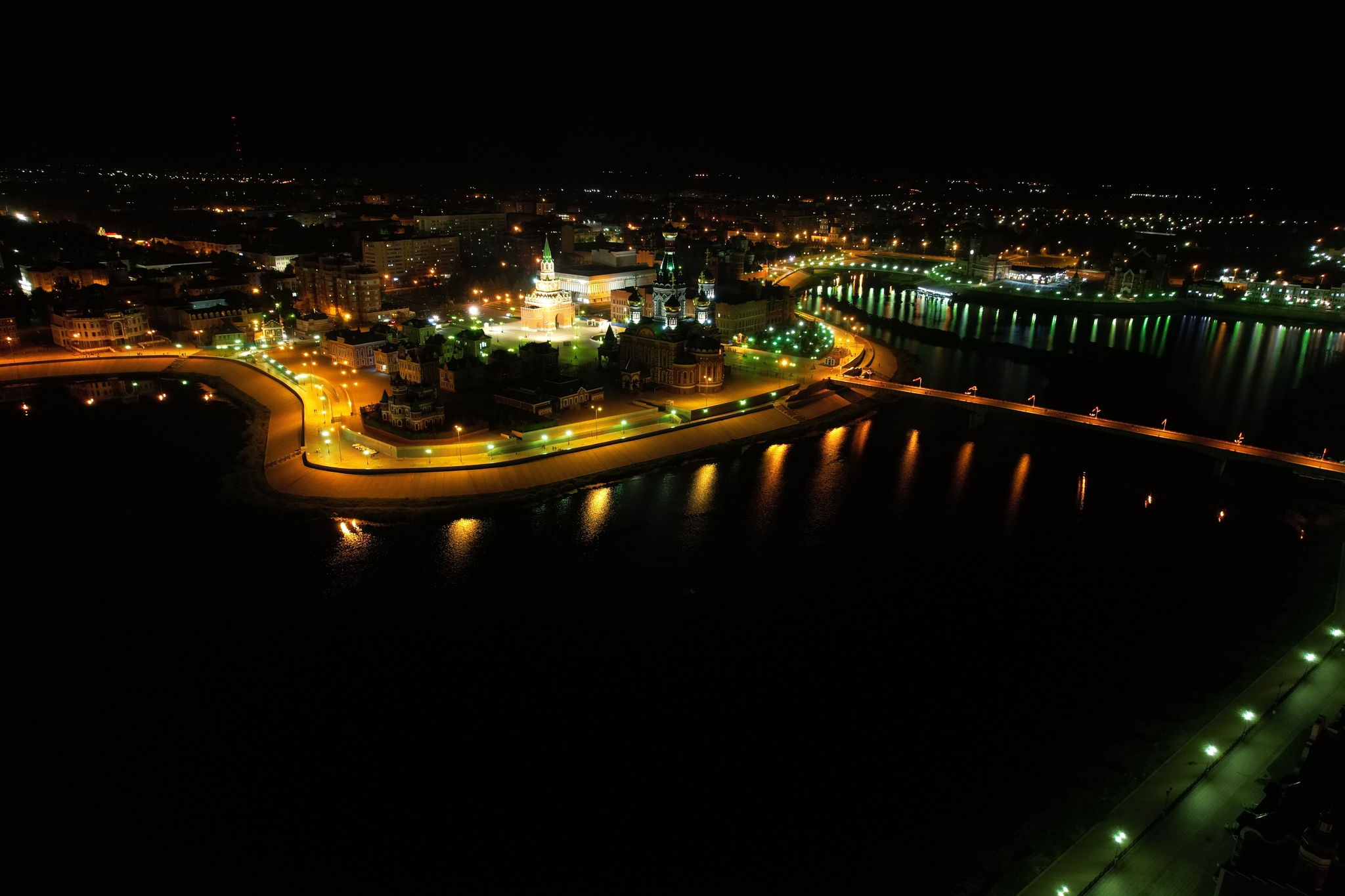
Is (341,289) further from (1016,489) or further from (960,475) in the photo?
(1016,489)

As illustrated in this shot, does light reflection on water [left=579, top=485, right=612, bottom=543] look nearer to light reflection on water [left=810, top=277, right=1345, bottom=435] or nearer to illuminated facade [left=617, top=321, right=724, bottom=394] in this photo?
illuminated facade [left=617, top=321, right=724, bottom=394]

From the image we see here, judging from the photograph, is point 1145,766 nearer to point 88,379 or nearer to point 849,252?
point 88,379

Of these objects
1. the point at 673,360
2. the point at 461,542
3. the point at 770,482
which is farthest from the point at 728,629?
the point at 673,360

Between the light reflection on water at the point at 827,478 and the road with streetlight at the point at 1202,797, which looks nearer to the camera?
the road with streetlight at the point at 1202,797

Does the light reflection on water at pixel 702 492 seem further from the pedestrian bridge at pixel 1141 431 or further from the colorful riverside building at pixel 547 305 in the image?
the colorful riverside building at pixel 547 305

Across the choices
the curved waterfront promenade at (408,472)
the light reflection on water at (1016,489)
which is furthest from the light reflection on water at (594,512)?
the light reflection on water at (1016,489)

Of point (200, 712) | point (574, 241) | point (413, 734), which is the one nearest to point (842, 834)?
point (413, 734)
